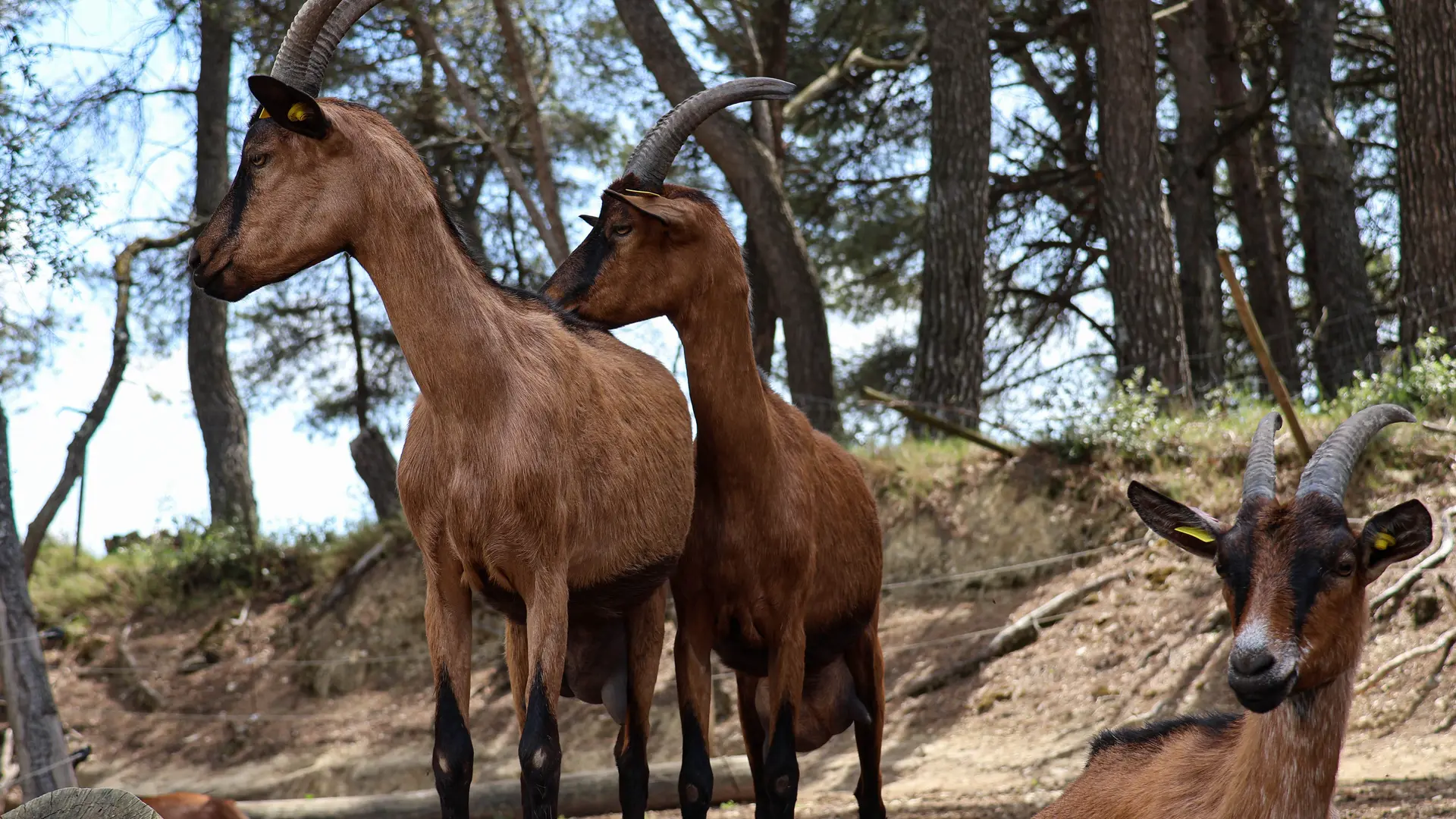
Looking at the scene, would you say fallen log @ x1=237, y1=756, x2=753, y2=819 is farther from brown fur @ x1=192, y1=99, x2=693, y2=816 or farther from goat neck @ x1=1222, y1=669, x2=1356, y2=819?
goat neck @ x1=1222, y1=669, x2=1356, y2=819

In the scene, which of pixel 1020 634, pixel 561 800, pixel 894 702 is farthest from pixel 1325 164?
pixel 561 800

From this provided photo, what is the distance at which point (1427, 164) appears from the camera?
1149cm

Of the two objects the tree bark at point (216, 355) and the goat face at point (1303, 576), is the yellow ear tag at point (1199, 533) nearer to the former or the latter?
the goat face at point (1303, 576)

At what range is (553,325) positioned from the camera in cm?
486

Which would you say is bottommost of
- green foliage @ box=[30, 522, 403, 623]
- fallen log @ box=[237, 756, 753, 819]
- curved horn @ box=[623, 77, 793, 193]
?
fallen log @ box=[237, 756, 753, 819]

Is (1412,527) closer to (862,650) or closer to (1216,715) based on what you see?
(1216,715)

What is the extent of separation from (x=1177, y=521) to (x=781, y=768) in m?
1.83

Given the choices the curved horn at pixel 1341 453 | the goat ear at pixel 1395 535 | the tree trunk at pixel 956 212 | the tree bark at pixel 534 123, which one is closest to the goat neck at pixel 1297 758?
the goat ear at pixel 1395 535

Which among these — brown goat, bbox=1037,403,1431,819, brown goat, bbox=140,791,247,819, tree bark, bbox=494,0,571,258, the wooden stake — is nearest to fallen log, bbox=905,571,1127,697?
the wooden stake

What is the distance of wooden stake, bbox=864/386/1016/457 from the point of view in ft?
33.7

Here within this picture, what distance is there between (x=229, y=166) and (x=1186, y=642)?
1312cm

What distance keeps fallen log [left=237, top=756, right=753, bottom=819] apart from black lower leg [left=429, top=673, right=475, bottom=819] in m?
4.11

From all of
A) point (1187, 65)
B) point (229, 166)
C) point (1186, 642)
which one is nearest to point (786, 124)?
point (1187, 65)

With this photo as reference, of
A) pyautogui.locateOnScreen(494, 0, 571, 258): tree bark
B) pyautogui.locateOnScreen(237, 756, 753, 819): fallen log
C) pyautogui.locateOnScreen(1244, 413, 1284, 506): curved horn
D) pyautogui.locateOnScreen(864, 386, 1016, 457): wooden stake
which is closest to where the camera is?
pyautogui.locateOnScreen(1244, 413, 1284, 506): curved horn
